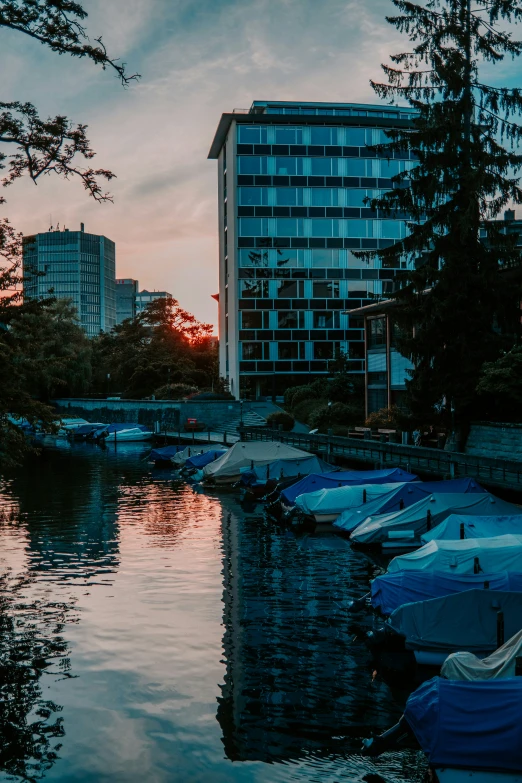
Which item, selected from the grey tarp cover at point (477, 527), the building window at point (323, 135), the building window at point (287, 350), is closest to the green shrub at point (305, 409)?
the building window at point (287, 350)

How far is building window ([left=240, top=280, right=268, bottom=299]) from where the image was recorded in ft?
305

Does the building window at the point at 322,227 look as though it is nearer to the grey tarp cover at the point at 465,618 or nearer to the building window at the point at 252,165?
the building window at the point at 252,165

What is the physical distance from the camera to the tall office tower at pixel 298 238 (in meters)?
92.4

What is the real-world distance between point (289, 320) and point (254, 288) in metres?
5.62

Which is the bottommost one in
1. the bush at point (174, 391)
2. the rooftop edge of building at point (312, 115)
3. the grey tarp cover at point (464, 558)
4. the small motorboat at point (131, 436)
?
the grey tarp cover at point (464, 558)

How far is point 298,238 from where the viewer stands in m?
93.4

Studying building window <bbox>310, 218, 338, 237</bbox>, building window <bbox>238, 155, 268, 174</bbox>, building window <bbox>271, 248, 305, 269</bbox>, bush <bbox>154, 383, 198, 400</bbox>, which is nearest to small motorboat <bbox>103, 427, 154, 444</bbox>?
bush <bbox>154, 383, 198, 400</bbox>

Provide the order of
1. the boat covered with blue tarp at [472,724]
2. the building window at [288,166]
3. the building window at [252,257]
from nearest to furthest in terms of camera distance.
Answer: the boat covered with blue tarp at [472,724] < the building window at [288,166] < the building window at [252,257]

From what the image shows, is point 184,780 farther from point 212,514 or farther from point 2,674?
point 212,514

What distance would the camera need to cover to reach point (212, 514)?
44375 mm

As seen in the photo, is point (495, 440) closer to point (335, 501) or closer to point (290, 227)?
point (335, 501)

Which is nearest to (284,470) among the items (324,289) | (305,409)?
(305,409)

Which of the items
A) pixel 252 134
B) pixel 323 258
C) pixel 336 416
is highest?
pixel 252 134

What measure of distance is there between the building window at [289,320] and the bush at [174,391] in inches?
637
